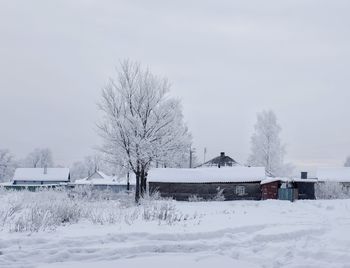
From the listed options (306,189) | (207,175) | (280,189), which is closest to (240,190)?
(207,175)

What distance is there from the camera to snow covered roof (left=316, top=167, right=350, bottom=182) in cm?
6066

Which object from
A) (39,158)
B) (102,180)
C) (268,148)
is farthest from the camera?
(39,158)

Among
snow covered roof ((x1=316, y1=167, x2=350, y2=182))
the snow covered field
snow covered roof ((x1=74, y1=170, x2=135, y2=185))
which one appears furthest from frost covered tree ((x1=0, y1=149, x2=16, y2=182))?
the snow covered field

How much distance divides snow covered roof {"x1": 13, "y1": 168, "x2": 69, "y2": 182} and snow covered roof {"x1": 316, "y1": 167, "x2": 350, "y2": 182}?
158 feet

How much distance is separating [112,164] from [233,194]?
1274 cm

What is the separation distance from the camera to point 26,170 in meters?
83.1

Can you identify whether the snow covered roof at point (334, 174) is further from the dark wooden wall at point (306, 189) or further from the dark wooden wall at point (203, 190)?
the dark wooden wall at point (203, 190)

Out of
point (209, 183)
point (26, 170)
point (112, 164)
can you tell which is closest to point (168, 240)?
point (112, 164)

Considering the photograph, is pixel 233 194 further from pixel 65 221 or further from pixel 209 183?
pixel 65 221

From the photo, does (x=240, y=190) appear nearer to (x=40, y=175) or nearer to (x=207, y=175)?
(x=207, y=175)

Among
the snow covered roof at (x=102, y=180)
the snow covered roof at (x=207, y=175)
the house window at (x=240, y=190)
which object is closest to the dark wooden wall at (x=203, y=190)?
the house window at (x=240, y=190)

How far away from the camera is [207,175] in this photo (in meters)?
42.7

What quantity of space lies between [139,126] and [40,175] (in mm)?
54798

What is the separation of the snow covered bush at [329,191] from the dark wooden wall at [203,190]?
8015mm
